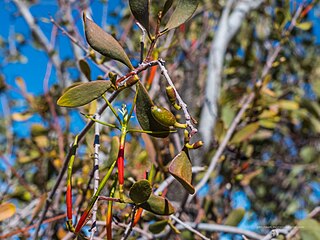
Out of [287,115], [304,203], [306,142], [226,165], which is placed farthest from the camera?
[304,203]

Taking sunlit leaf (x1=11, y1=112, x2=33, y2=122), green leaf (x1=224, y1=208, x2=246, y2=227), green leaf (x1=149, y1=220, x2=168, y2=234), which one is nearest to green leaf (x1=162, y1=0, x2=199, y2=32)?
green leaf (x1=149, y1=220, x2=168, y2=234)

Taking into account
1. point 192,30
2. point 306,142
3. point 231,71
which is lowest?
point 306,142

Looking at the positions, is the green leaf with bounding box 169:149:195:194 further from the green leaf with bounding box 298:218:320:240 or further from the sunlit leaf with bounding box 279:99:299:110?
the sunlit leaf with bounding box 279:99:299:110

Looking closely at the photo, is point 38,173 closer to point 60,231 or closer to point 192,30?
point 60,231

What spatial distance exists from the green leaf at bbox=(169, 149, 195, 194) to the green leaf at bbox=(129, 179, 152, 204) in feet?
0.10

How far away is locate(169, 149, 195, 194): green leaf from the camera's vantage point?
15.6 inches

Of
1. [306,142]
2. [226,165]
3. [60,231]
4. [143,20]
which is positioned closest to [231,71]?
[226,165]

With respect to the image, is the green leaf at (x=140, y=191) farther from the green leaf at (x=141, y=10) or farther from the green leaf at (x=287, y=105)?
the green leaf at (x=287, y=105)

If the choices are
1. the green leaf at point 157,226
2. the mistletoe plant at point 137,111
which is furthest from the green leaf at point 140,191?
the green leaf at point 157,226

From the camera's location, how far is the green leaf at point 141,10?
17.3 inches

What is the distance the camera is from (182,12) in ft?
1.55

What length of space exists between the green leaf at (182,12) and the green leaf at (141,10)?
3 centimetres

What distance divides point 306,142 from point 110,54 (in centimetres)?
194

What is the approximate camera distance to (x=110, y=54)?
0.43 metres
